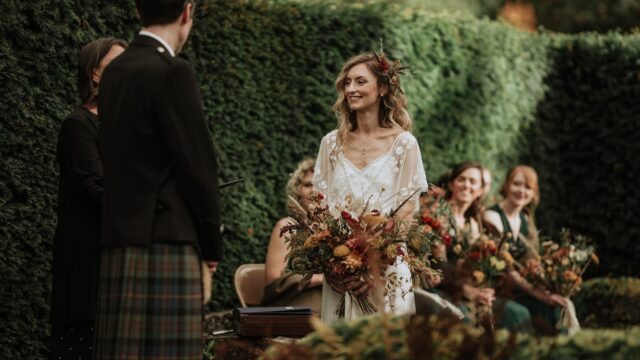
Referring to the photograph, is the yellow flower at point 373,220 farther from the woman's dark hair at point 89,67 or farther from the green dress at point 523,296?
the green dress at point 523,296

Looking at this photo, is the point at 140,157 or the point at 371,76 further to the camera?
the point at 371,76

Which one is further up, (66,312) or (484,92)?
(484,92)

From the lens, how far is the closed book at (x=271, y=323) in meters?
5.59

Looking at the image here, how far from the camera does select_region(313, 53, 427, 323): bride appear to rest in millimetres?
5656

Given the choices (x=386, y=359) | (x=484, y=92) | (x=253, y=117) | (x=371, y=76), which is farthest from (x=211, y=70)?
(x=386, y=359)

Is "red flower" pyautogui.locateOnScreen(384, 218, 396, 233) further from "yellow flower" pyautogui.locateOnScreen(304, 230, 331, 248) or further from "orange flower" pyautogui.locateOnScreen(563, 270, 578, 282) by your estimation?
"orange flower" pyautogui.locateOnScreen(563, 270, 578, 282)

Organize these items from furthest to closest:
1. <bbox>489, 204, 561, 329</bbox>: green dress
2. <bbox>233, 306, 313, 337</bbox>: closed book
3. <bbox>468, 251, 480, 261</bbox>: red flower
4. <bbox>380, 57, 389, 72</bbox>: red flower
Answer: <bbox>489, 204, 561, 329</bbox>: green dress, <bbox>468, 251, 480, 261</bbox>: red flower, <bbox>380, 57, 389, 72</bbox>: red flower, <bbox>233, 306, 313, 337</bbox>: closed book

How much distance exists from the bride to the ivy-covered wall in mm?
1953

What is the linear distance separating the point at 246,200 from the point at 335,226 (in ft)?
12.4

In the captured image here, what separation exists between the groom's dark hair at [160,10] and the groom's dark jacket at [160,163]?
182 mm

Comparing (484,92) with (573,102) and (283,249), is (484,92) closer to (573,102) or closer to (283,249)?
(573,102)

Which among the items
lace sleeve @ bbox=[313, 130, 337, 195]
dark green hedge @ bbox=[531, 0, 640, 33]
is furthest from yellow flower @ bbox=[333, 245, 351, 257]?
dark green hedge @ bbox=[531, 0, 640, 33]

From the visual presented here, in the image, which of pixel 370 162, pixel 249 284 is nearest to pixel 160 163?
pixel 370 162

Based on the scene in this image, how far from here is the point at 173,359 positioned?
3.85 meters
